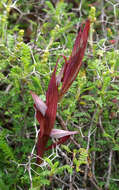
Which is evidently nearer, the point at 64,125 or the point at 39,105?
the point at 39,105

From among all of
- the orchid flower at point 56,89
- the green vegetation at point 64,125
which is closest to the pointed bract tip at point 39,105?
the orchid flower at point 56,89

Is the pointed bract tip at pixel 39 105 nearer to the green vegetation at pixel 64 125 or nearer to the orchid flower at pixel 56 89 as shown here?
the orchid flower at pixel 56 89

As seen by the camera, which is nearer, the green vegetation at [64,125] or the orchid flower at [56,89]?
the orchid flower at [56,89]

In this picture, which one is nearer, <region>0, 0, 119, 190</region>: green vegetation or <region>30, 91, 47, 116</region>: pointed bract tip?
<region>30, 91, 47, 116</region>: pointed bract tip

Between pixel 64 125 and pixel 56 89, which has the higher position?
pixel 56 89

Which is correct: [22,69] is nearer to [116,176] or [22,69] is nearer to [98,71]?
[98,71]

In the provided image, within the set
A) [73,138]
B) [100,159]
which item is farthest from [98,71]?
[100,159]

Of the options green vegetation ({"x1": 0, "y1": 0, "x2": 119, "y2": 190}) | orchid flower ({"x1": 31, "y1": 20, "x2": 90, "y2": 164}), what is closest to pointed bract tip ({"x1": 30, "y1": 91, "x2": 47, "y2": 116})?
orchid flower ({"x1": 31, "y1": 20, "x2": 90, "y2": 164})

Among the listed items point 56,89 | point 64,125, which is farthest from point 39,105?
point 64,125

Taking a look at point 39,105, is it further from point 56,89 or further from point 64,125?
point 64,125

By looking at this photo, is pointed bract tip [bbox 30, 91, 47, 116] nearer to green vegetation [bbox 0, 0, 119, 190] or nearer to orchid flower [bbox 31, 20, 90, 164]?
orchid flower [bbox 31, 20, 90, 164]

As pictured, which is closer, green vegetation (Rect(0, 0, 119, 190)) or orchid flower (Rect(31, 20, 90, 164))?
orchid flower (Rect(31, 20, 90, 164))
